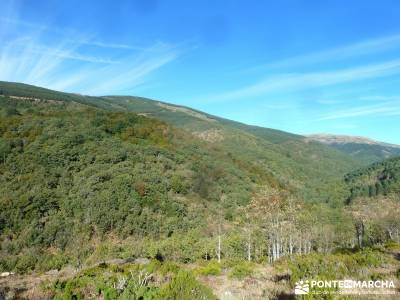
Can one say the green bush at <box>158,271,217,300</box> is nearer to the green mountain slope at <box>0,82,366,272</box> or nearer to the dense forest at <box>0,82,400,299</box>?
the dense forest at <box>0,82,400,299</box>

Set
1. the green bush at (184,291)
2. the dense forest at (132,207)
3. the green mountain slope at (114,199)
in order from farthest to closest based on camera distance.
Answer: the green mountain slope at (114,199) → the dense forest at (132,207) → the green bush at (184,291)

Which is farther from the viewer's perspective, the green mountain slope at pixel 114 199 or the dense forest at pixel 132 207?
the green mountain slope at pixel 114 199

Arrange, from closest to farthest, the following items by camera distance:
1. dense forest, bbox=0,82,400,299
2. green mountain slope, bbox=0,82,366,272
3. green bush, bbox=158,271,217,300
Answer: green bush, bbox=158,271,217,300
dense forest, bbox=0,82,400,299
green mountain slope, bbox=0,82,366,272

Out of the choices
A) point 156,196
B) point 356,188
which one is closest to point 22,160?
point 156,196

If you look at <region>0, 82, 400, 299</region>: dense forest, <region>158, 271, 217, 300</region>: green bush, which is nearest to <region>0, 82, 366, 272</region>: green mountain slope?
<region>0, 82, 400, 299</region>: dense forest

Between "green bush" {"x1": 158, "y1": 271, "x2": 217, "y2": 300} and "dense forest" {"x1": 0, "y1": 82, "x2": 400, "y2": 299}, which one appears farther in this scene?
"dense forest" {"x1": 0, "y1": 82, "x2": 400, "y2": 299}

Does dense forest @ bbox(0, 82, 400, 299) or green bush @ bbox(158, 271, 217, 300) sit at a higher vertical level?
green bush @ bbox(158, 271, 217, 300)

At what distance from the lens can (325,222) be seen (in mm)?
103625

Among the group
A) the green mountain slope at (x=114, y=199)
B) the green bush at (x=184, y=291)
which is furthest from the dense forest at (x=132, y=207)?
the green bush at (x=184, y=291)

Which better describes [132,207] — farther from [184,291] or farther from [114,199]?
[184,291]

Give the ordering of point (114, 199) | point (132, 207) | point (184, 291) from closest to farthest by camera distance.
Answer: point (184, 291) < point (114, 199) < point (132, 207)

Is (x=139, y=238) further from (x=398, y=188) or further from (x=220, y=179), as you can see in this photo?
(x=398, y=188)

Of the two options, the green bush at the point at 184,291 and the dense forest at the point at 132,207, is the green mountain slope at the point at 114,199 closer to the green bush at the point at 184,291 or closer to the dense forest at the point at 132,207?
the dense forest at the point at 132,207

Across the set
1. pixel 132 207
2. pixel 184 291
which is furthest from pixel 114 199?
pixel 184 291
